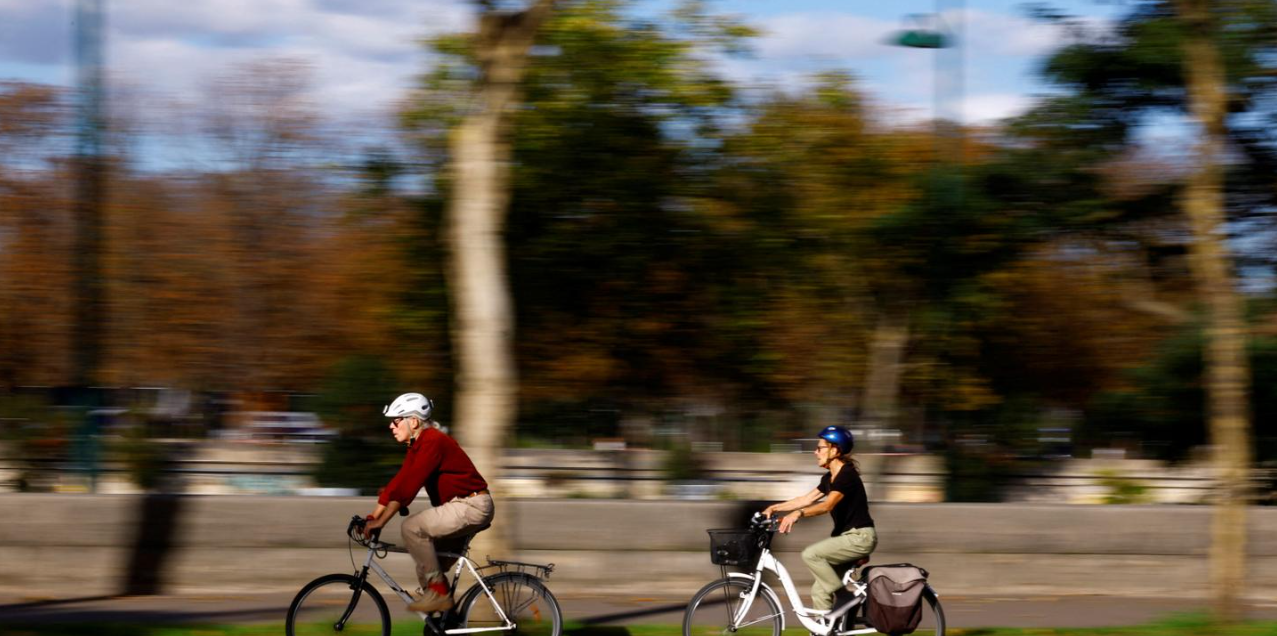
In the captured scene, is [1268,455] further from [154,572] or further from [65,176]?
[65,176]

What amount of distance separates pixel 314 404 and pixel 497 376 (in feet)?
25.0

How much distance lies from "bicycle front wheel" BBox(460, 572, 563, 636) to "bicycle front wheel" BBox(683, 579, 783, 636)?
924 mm

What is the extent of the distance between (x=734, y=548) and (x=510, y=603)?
54.3 inches

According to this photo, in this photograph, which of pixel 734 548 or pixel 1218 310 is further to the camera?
pixel 1218 310

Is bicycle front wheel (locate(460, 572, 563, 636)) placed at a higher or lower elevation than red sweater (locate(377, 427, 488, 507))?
lower

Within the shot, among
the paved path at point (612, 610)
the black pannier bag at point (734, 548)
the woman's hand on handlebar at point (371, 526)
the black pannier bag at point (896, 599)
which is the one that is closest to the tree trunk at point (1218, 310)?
the paved path at point (612, 610)

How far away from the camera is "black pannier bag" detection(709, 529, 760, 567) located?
8.31 m

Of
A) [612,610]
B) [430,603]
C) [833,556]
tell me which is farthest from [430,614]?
[612,610]

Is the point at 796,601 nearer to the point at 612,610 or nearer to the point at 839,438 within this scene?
the point at 839,438

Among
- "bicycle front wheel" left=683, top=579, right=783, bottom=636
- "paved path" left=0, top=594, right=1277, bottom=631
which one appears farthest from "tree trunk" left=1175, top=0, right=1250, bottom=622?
"bicycle front wheel" left=683, top=579, right=783, bottom=636

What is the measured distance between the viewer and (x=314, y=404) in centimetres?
1581

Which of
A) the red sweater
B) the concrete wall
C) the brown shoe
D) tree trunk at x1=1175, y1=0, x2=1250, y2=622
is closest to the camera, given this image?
the red sweater

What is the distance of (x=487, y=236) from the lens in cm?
877

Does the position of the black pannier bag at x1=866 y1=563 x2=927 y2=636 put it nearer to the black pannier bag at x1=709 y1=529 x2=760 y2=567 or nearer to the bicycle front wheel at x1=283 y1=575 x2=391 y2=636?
the black pannier bag at x1=709 y1=529 x2=760 y2=567
